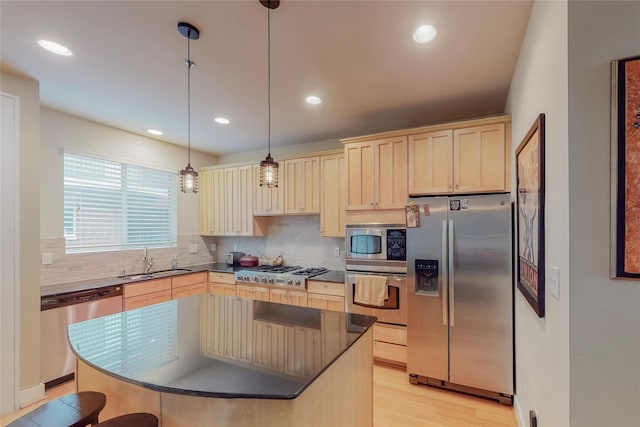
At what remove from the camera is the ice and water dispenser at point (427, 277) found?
9.37ft

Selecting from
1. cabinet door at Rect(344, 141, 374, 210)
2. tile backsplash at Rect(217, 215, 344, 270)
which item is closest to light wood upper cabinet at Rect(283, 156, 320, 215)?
tile backsplash at Rect(217, 215, 344, 270)

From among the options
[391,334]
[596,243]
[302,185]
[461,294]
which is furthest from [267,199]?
[596,243]

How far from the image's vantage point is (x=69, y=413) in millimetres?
1344

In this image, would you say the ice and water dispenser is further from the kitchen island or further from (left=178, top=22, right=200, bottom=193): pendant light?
(left=178, top=22, right=200, bottom=193): pendant light

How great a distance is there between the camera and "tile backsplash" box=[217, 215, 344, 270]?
4.32 meters

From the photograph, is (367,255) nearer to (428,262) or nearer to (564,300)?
(428,262)

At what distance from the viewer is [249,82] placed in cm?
262

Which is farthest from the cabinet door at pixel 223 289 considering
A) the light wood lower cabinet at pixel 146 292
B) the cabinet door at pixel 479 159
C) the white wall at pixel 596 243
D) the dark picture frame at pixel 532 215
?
the white wall at pixel 596 243

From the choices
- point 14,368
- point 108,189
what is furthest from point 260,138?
point 14,368

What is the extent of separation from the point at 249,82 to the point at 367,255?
2.11 m

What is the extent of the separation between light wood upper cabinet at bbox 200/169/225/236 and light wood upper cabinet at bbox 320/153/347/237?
5.97 feet

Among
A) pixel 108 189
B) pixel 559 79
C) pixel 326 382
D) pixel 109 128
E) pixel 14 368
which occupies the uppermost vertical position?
pixel 109 128

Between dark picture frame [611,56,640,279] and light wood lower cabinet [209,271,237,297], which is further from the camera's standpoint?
light wood lower cabinet [209,271,237,297]

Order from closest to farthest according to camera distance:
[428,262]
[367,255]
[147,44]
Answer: [147,44] → [428,262] → [367,255]
